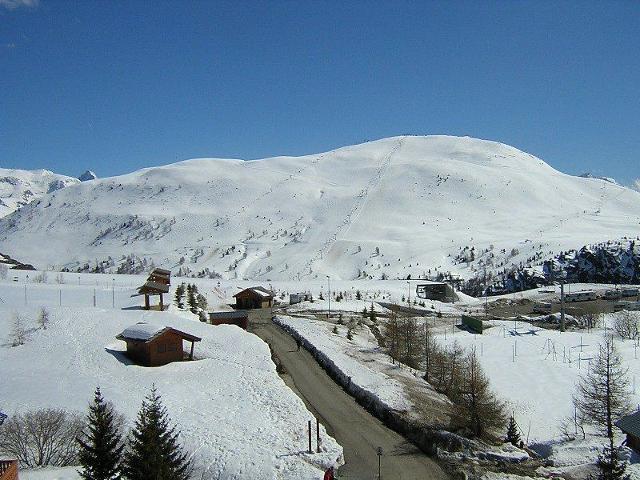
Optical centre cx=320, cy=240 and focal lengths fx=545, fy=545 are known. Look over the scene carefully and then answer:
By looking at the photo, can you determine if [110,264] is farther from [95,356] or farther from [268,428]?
A: [268,428]

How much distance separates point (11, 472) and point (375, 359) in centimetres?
2615

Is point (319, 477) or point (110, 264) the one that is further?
point (110, 264)

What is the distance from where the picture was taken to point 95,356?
111 ft

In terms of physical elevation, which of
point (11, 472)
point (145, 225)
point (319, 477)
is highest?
point (145, 225)

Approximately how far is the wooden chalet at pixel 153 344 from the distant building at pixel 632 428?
25.0 meters

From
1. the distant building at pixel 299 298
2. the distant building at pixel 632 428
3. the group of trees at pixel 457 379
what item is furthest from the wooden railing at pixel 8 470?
the distant building at pixel 299 298

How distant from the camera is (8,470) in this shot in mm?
16078

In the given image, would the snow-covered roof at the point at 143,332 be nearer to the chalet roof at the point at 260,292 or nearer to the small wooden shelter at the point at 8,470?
the small wooden shelter at the point at 8,470

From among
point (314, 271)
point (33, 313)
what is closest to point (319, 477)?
point (33, 313)

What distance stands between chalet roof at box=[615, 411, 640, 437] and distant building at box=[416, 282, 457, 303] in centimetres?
6456

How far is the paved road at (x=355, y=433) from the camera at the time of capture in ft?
67.3

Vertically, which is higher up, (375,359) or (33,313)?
(33,313)

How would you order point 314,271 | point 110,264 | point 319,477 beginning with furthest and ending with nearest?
1. point 110,264
2. point 314,271
3. point 319,477

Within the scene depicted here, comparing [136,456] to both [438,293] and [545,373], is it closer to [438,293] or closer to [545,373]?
[545,373]
